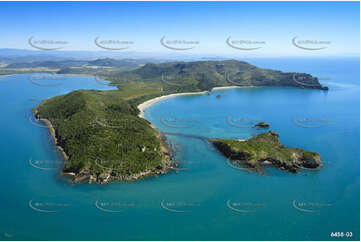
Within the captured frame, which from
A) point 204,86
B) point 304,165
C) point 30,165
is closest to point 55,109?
point 30,165

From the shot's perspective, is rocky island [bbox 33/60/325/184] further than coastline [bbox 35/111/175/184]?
Yes

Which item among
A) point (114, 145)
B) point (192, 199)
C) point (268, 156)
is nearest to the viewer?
point (192, 199)

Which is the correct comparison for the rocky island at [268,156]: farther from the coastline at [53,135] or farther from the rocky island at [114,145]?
the coastline at [53,135]

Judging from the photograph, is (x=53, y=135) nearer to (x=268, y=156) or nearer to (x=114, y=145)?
(x=114, y=145)

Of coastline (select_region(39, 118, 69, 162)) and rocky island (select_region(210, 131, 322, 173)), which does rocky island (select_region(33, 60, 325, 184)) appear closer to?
rocky island (select_region(210, 131, 322, 173))

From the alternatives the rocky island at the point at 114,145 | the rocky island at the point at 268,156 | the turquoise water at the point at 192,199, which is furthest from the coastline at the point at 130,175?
the rocky island at the point at 268,156

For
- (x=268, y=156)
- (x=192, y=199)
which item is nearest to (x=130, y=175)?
(x=192, y=199)

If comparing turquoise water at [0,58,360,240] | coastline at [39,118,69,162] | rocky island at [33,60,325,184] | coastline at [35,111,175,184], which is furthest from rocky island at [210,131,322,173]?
coastline at [39,118,69,162]

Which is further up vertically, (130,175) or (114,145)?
(114,145)

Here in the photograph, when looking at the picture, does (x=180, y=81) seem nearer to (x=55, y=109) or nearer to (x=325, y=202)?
(x=55, y=109)
